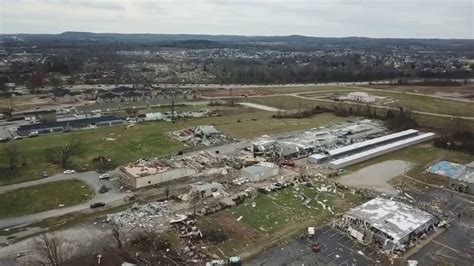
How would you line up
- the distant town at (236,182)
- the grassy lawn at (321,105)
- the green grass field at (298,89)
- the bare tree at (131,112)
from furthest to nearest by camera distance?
the green grass field at (298,89)
the bare tree at (131,112)
the grassy lawn at (321,105)
the distant town at (236,182)

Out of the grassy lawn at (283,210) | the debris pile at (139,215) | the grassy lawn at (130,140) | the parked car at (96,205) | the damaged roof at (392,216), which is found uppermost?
the damaged roof at (392,216)

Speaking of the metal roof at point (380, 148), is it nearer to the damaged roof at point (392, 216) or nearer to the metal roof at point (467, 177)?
the metal roof at point (467, 177)

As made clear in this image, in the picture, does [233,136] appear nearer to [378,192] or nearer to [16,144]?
[378,192]

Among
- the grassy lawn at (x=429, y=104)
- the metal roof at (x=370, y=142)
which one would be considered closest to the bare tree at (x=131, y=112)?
the metal roof at (x=370, y=142)

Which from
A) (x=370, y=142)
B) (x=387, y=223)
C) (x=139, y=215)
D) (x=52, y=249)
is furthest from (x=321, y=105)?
(x=52, y=249)

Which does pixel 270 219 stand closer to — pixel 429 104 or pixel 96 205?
pixel 96 205

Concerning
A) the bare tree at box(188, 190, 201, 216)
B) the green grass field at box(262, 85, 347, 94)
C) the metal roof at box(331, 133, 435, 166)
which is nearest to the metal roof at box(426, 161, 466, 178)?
the metal roof at box(331, 133, 435, 166)

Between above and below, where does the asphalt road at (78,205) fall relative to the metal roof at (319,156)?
below
